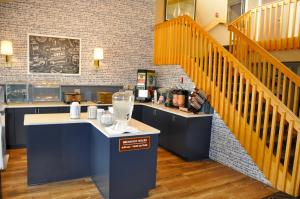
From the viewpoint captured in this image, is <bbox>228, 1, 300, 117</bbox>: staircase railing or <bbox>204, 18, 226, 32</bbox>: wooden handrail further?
<bbox>204, 18, 226, 32</bbox>: wooden handrail

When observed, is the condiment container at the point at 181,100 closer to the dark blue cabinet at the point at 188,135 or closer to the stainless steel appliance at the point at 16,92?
the dark blue cabinet at the point at 188,135

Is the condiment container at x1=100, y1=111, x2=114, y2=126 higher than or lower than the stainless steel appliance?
lower

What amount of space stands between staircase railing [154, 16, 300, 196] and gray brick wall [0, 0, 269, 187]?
10.0 inches

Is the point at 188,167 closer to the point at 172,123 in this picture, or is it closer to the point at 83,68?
the point at 172,123

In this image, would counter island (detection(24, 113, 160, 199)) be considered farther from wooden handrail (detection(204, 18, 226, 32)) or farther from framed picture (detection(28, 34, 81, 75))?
wooden handrail (detection(204, 18, 226, 32))

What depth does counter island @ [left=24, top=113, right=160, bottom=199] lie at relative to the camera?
2753mm

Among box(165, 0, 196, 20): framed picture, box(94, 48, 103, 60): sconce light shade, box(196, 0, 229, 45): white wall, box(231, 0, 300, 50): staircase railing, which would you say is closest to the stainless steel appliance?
box(94, 48, 103, 60): sconce light shade

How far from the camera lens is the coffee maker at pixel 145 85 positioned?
5883mm

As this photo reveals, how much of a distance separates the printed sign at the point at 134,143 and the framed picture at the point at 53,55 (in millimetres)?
3336

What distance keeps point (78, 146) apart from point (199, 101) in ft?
7.28

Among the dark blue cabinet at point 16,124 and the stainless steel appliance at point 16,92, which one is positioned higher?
the stainless steel appliance at point 16,92

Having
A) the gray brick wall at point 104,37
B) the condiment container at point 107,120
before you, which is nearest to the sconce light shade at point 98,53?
the gray brick wall at point 104,37

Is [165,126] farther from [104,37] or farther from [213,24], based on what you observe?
[213,24]

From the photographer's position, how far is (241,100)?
3820mm
